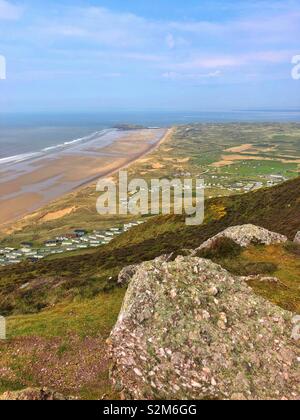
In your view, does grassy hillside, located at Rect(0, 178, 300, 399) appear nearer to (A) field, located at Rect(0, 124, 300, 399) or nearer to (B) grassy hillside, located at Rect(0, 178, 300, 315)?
(A) field, located at Rect(0, 124, 300, 399)

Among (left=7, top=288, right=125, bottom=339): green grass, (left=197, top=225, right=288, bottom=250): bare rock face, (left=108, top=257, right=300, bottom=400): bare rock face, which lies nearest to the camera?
(left=108, top=257, right=300, bottom=400): bare rock face

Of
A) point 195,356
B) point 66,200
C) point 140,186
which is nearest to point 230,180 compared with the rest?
point 140,186

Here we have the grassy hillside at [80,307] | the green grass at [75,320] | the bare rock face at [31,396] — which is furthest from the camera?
the green grass at [75,320]

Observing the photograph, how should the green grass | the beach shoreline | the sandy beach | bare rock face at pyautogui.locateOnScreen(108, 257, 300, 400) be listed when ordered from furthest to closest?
the sandy beach
the beach shoreline
the green grass
bare rock face at pyautogui.locateOnScreen(108, 257, 300, 400)

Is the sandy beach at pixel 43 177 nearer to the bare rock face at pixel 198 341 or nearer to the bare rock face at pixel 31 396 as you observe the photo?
the bare rock face at pixel 198 341

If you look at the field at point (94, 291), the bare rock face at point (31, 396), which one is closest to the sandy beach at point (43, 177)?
the field at point (94, 291)

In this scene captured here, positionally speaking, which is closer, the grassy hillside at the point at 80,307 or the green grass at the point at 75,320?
the grassy hillside at the point at 80,307

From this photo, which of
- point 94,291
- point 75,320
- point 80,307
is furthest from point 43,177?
point 75,320

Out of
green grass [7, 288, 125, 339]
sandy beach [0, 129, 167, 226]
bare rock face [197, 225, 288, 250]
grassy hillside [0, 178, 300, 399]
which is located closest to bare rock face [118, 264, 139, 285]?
grassy hillside [0, 178, 300, 399]

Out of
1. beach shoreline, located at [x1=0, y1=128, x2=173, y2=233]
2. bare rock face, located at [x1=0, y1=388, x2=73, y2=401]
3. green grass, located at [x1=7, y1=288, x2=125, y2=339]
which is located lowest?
beach shoreline, located at [x1=0, y1=128, x2=173, y2=233]
